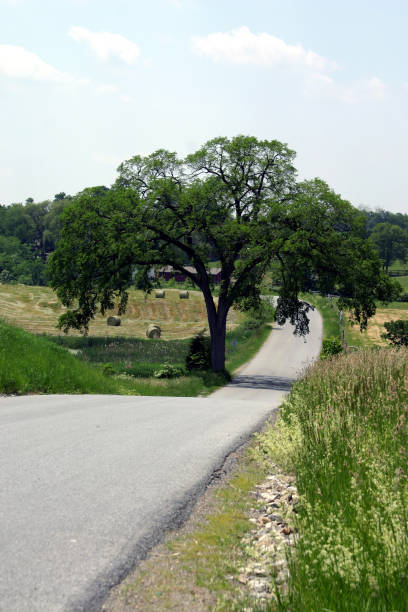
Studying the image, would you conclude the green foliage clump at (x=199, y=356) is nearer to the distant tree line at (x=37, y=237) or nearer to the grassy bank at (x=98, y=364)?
the grassy bank at (x=98, y=364)

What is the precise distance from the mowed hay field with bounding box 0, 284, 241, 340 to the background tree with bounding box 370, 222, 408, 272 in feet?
236

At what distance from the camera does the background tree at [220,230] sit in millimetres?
32656

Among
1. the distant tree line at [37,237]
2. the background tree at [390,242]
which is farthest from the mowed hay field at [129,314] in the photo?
the background tree at [390,242]

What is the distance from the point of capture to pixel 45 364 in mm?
17984

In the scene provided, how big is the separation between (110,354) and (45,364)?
25.3 meters

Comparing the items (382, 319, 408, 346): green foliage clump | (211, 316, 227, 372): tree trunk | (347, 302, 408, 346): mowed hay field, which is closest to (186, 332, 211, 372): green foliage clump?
(211, 316, 227, 372): tree trunk

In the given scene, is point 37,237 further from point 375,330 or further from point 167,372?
point 167,372

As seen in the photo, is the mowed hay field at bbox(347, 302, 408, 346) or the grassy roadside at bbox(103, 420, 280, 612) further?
the mowed hay field at bbox(347, 302, 408, 346)

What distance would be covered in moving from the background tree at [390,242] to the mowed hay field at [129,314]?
72.1 metres

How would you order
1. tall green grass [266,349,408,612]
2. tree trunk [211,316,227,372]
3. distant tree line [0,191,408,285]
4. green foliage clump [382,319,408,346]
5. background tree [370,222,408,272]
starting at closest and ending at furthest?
tall green grass [266,349,408,612]
tree trunk [211,316,227,372]
green foliage clump [382,319,408,346]
distant tree line [0,191,408,285]
background tree [370,222,408,272]

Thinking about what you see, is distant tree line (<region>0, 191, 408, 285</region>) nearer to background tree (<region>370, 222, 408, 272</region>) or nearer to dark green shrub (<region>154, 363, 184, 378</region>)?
background tree (<region>370, 222, 408, 272</region>)

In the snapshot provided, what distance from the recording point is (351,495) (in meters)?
5.49

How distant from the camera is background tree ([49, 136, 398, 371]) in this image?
32.7m

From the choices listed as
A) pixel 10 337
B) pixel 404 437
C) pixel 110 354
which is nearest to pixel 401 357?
pixel 404 437
